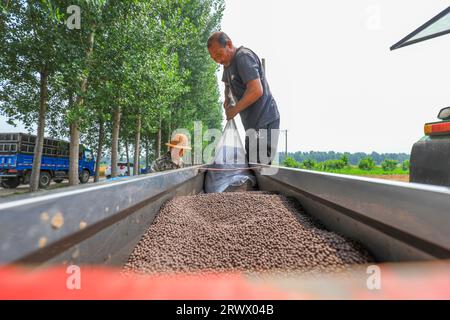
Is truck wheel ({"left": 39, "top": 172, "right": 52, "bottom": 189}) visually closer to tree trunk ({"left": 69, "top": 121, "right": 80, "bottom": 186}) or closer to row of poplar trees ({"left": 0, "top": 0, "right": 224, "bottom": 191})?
row of poplar trees ({"left": 0, "top": 0, "right": 224, "bottom": 191})

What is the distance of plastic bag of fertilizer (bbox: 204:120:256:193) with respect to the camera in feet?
12.1

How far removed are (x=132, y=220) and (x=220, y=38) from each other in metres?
3.08

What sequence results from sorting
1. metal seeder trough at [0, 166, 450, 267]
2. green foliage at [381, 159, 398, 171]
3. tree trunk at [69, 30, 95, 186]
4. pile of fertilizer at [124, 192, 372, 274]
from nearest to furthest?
metal seeder trough at [0, 166, 450, 267]
pile of fertilizer at [124, 192, 372, 274]
tree trunk at [69, 30, 95, 186]
green foliage at [381, 159, 398, 171]

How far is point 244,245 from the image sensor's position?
1.35 m

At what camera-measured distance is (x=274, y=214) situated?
71.6 inches

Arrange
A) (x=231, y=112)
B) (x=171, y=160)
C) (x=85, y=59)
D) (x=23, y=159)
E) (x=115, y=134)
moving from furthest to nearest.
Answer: (x=23, y=159) → (x=115, y=134) → (x=85, y=59) → (x=171, y=160) → (x=231, y=112)

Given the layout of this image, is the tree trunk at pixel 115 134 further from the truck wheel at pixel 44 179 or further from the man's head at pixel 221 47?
the man's head at pixel 221 47

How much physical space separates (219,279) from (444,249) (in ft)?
2.31

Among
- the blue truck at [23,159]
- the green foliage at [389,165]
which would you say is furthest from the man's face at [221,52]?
the green foliage at [389,165]

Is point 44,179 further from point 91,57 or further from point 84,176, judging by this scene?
point 91,57

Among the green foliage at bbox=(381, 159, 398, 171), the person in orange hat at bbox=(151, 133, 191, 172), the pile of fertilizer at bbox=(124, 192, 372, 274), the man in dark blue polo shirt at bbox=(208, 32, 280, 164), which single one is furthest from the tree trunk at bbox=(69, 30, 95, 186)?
the green foliage at bbox=(381, 159, 398, 171)

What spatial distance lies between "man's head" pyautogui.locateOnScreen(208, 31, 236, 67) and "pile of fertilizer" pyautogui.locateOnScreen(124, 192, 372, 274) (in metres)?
2.56

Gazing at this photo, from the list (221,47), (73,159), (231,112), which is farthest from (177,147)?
(73,159)
